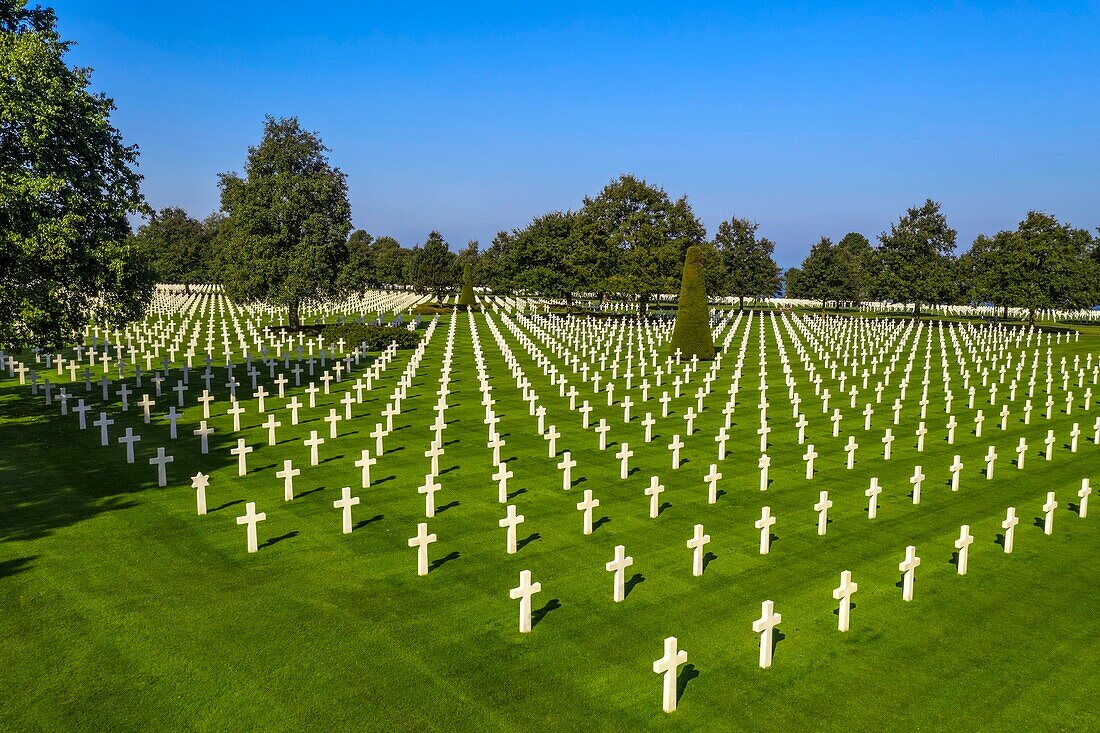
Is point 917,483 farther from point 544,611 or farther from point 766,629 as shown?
point 544,611

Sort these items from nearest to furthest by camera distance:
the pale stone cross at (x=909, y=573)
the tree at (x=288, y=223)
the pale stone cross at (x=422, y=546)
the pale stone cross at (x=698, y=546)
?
the pale stone cross at (x=909, y=573) → the pale stone cross at (x=422, y=546) → the pale stone cross at (x=698, y=546) → the tree at (x=288, y=223)

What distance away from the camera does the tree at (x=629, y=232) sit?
67.2 m

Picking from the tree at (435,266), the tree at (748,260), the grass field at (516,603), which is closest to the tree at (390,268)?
the tree at (435,266)

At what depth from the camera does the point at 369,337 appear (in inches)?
1563

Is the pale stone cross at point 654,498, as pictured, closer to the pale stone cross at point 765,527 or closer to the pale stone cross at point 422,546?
the pale stone cross at point 765,527

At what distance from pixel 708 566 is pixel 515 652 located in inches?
146

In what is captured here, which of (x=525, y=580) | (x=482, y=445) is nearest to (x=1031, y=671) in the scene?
(x=525, y=580)

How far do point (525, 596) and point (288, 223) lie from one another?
1604 inches

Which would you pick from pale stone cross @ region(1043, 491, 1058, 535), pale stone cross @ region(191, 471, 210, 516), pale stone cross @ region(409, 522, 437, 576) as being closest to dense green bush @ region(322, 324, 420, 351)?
pale stone cross @ region(191, 471, 210, 516)

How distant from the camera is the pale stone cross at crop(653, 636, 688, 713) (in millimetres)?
7109

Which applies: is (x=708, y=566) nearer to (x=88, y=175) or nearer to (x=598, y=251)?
(x=88, y=175)

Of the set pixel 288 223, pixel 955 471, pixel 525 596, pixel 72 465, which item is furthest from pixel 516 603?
pixel 288 223

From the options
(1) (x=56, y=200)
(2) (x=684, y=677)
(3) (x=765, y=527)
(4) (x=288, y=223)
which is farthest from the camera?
(4) (x=288, y=223)

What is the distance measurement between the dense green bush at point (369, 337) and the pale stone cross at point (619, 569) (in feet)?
99.7
